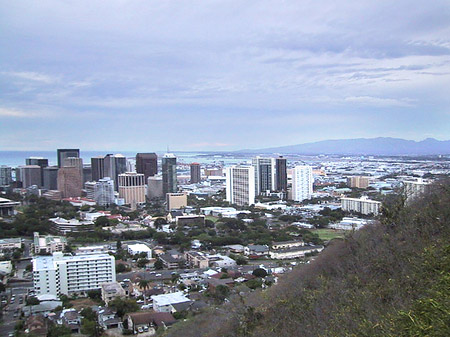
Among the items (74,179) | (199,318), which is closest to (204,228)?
(199,318)

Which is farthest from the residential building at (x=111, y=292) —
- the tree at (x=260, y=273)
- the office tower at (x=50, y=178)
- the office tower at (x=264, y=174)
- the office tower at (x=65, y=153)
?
the office tower at (x=65, y=153)

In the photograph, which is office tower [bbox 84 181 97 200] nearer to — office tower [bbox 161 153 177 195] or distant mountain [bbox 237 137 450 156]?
office tower [bbox 161 153 177 195]

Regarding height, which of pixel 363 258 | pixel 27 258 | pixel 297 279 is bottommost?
pixel 27 258

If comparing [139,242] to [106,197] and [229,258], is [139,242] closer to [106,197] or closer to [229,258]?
[229,258]

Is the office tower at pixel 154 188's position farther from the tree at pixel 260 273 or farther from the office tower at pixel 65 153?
the tree at pixel 260 273

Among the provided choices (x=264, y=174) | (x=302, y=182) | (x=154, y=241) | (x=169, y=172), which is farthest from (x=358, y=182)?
(x=154, y=241)

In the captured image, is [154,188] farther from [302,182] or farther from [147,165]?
[302,182]
